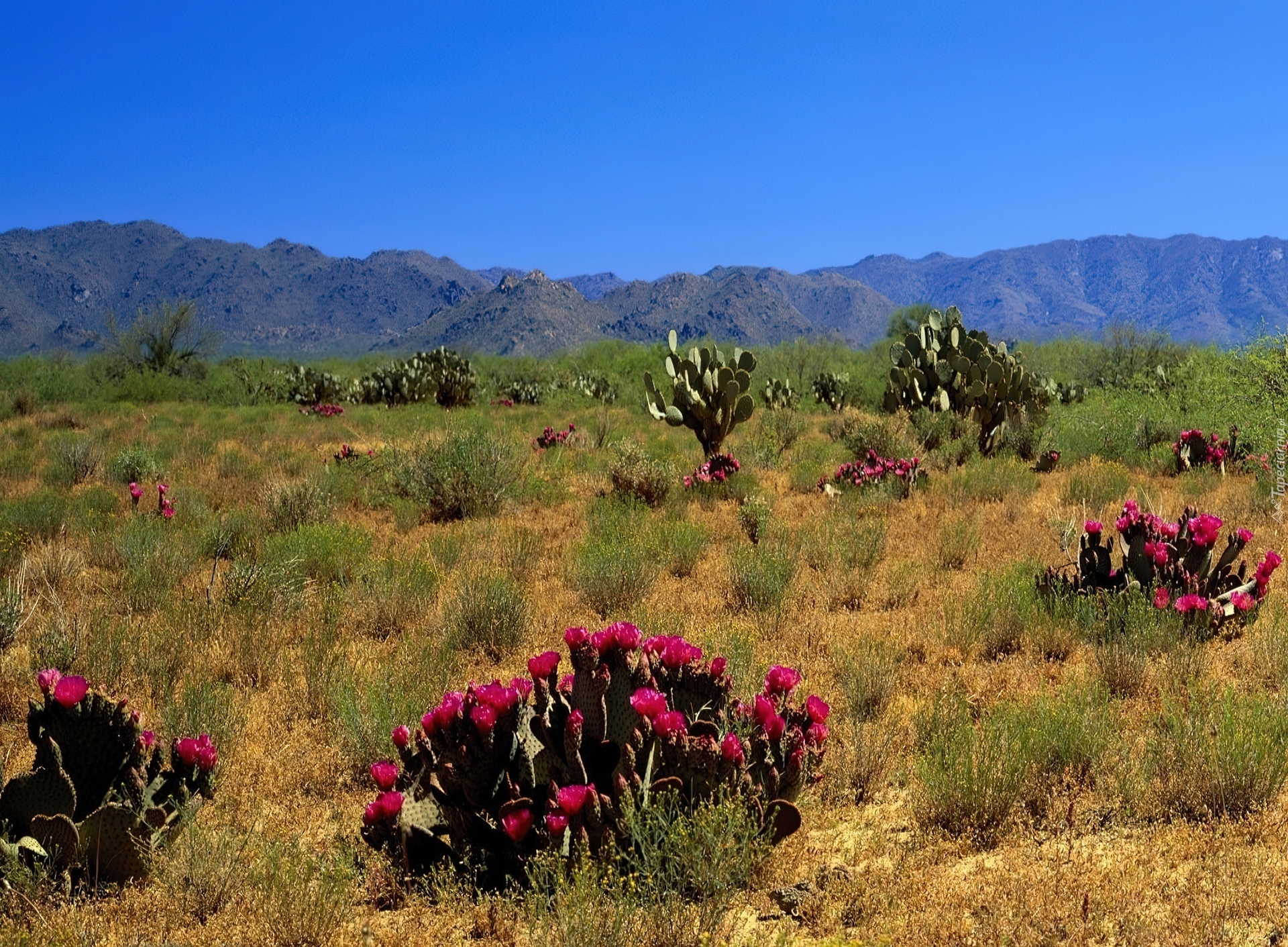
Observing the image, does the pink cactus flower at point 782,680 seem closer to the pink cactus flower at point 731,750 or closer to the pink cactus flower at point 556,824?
the pink cactus flower at point 731,750

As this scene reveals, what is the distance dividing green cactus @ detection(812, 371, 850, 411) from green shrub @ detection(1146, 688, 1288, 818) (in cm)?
2196

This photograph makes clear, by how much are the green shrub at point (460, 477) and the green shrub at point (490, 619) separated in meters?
3.67

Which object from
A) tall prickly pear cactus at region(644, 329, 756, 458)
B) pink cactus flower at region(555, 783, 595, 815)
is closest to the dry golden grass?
pink cactus flower at region(555, 783, 595, 815)

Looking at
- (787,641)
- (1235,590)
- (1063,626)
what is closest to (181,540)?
(787,641)

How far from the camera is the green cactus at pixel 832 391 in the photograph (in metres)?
25.9

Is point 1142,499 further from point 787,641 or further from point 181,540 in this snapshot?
point 181,540

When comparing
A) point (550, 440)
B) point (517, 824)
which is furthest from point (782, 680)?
point (550, 440)

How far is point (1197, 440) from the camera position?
10258 millimetres

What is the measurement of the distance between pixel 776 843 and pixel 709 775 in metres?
0.40

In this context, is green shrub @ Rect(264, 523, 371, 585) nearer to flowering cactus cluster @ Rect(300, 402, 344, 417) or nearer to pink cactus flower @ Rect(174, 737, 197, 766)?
pink cactus flower @ Rect(174, 737, 197, 766)

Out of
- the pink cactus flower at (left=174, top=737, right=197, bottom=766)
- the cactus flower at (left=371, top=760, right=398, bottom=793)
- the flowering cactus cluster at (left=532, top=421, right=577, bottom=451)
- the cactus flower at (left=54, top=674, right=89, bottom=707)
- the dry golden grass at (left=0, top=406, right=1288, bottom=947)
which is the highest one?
the flowering cactus cluster at (left=532, top=421, right=577, bottom=451)

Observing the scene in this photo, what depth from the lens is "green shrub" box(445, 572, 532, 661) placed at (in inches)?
208

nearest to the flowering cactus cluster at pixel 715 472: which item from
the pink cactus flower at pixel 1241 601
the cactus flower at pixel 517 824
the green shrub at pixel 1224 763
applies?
the pink cactus flower at pixel 1241 601

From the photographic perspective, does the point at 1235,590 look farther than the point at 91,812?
Yes
